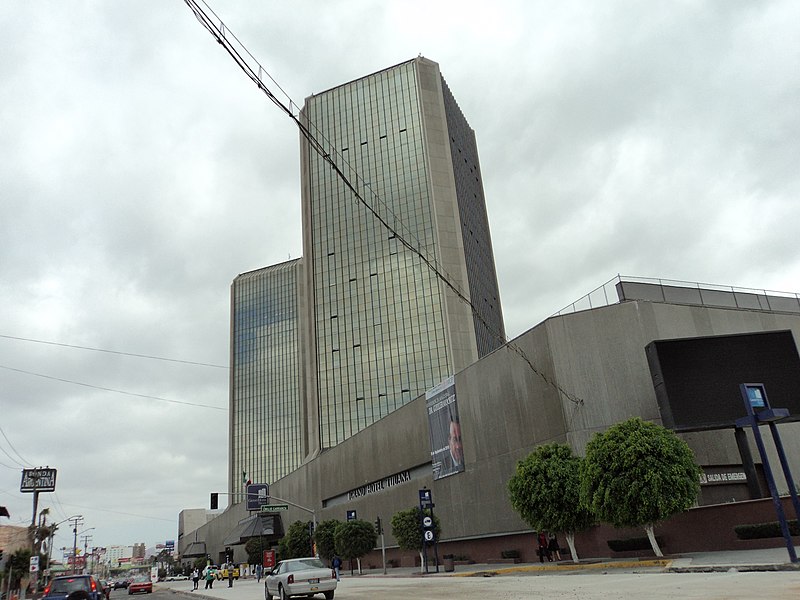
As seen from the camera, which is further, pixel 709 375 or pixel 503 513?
pixel 503 513

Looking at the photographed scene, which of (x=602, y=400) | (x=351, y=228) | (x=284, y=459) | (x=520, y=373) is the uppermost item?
(x=351, y=228)

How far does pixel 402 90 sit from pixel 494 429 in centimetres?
7595

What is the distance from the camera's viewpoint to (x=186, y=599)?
105ft

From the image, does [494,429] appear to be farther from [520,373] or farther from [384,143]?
[384,143]

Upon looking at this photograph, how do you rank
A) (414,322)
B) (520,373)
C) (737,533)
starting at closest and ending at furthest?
(737,533) → (520,373) → (414,322)

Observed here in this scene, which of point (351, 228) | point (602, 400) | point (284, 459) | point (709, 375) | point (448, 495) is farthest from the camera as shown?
point (284, 459)

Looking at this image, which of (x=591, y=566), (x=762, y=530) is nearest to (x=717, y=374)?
(x=762, y=530)

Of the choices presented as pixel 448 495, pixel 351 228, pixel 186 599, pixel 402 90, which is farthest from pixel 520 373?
pixel 402 90

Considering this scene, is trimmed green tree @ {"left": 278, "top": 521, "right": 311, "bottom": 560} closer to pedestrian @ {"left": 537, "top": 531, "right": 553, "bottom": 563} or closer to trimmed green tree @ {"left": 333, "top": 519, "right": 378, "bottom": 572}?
trimmed green tree @ {"left": 333, "top": 519, "right": 378, "bottom": 572}

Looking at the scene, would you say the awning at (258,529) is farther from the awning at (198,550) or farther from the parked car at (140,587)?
the awning at (198,550)

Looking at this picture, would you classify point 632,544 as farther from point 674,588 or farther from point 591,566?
point 674,588

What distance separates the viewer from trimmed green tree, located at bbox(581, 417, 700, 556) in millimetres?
23203

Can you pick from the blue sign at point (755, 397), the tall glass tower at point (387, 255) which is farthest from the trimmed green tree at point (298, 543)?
the blue sign at point (755, 397)

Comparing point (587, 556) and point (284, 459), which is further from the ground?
point (284, 459)
